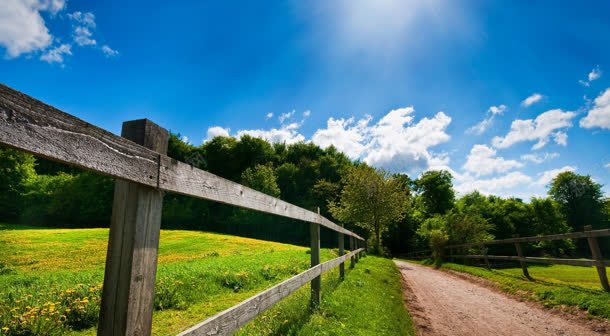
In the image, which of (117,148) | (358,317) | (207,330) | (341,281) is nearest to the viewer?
(117,148)

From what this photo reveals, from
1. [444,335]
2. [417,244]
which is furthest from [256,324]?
[417,244]

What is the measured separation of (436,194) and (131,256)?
227ft

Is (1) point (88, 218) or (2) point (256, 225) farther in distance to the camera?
(2) point (256, 225)

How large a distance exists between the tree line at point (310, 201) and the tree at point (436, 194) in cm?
21

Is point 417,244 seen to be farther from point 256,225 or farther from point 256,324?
point 256,324

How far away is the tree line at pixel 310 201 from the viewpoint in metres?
35.1

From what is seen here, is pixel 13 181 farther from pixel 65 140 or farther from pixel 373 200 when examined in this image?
pixel 65 140

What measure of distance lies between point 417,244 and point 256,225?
102 ft

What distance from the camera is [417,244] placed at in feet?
136

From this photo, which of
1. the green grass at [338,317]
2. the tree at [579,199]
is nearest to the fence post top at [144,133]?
the green grass at [338,317]

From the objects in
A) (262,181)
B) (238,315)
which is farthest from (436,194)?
(238,315)

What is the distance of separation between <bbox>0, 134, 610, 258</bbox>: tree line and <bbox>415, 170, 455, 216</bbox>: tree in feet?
0.68

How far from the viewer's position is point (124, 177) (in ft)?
5.13

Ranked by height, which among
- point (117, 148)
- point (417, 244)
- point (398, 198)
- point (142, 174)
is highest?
point (398, 198)
